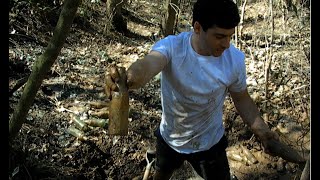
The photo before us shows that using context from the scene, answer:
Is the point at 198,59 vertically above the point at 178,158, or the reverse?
the point at 198,59

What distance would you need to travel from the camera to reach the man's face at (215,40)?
2.28m

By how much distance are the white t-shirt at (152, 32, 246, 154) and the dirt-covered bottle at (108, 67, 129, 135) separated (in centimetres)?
47

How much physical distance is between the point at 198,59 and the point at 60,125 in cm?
269

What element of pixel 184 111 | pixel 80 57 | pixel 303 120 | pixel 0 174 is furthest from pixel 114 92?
pixel 80 57

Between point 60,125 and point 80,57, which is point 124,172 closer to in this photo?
point 60,125

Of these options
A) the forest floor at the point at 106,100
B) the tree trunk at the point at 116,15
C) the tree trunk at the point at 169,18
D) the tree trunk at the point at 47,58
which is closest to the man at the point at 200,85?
the tree trunk at the point at 47,58

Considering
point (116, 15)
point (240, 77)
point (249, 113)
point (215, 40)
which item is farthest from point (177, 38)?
point (116, 15)

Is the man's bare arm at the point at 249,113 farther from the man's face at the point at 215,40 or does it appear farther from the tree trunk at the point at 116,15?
the tree trunk at the point at 116,15

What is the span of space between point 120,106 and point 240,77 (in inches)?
35.0

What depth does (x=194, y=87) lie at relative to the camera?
97.0 inches

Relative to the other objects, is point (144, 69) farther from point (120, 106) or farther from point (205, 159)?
point (205, 159)

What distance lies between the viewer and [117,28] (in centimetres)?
873

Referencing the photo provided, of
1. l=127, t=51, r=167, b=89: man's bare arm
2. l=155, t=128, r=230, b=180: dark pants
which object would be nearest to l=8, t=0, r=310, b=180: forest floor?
l=155, t=128, r=230, b=180: dark pants

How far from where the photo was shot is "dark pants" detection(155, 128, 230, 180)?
2.78 meters
